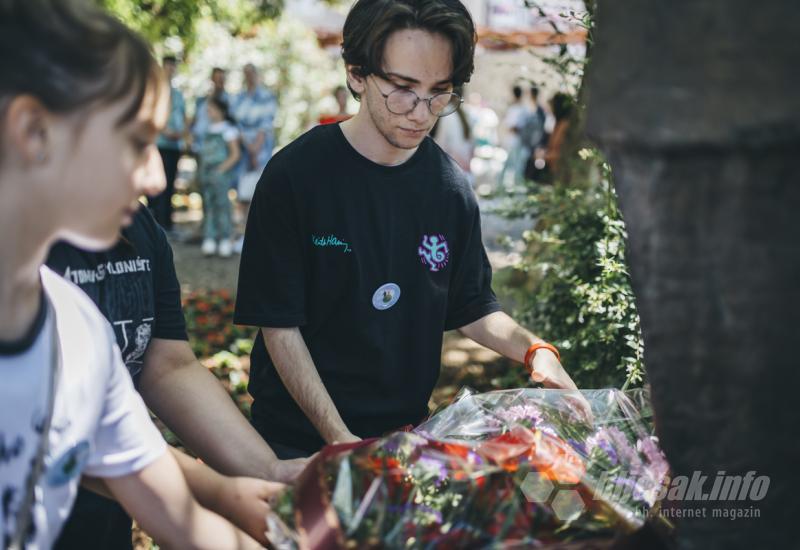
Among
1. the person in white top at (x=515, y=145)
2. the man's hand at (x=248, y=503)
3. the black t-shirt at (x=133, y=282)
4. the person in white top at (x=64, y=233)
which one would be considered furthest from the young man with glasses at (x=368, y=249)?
the person in white top at (x=515, y=145)

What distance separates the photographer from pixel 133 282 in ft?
7.07

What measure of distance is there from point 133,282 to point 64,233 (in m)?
0.73

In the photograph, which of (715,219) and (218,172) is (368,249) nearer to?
(715,219)

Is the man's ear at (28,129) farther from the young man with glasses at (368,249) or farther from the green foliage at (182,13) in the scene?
the green foliage at (182,13)

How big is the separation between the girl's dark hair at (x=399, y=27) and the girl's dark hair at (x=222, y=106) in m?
8.63

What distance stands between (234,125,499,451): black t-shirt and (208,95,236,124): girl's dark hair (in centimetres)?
868

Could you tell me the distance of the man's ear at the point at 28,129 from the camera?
1313mm

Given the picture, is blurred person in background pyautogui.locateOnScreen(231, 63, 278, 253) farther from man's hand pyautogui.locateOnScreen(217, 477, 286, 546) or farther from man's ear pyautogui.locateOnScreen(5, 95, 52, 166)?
man's ear pyautogui.locateOnScreen(5, 95, 52, 166)

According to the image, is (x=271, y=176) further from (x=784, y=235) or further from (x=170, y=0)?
(x=170, y=0)

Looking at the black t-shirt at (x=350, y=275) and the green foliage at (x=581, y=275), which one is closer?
the black t-shirt at (x=350, y=275)

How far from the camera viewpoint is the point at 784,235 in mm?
1241

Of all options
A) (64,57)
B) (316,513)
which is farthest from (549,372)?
(64,57)

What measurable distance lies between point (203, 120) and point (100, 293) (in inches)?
383

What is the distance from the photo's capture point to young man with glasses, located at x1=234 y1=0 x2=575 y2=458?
257 centimetres
